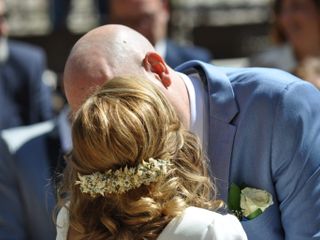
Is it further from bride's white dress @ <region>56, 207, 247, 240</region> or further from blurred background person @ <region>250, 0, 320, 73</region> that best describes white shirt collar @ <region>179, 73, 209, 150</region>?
blurred background person @ <region>250, 0, 320, 73</region>

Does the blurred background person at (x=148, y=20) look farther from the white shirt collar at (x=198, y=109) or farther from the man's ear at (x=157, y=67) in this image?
the man's ear at (x=157, y=67)

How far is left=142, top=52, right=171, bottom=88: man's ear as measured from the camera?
276 centimetres

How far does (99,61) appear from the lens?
2711mm

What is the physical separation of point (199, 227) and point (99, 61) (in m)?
0.68

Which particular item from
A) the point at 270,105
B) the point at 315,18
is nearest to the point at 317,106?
the point at 270,105

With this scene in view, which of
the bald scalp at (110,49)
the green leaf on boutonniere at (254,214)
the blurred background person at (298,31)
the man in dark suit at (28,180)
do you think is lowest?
the man in dark suit at (28,180)

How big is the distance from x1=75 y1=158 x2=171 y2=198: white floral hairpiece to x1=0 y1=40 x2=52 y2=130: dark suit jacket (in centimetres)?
385

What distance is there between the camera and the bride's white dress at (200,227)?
2.31 metres

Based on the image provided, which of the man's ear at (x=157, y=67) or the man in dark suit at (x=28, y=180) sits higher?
the man's ear at (x=157, y=67)

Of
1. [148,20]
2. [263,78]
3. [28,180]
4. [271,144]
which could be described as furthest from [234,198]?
[148,20]

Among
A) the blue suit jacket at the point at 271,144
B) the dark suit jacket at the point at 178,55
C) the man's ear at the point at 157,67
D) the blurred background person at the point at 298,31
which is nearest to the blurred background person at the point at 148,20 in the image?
the dark suit jacket at the point at 178,55

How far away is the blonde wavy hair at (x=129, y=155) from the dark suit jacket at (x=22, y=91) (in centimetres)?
382

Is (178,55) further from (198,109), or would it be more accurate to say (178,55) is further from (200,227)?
(200,227)

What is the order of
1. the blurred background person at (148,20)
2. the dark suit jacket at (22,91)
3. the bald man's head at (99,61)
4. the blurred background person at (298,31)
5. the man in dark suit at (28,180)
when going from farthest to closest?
1. the dark suit jacket at (22,91)
2. the blurred background person at (148,20)
3. the blurred background person at (298,31)
4. the man in dark suit at (28,180)
5. the bald man's head at (99,61)
